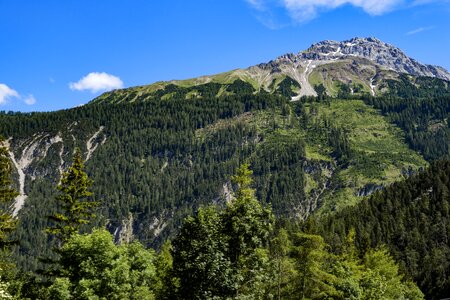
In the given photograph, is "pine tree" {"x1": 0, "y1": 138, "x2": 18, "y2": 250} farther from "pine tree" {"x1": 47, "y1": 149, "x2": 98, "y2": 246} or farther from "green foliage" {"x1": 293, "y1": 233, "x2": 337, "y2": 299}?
"green foliage" {"x1": 293, "y1": 233, "x2": 337, "y2": 299}

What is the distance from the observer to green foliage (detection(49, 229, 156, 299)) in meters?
38.0

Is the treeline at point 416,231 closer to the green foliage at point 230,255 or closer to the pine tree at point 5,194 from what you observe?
the green foliage at point 230,255

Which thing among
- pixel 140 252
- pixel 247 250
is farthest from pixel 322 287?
pixel 140 252

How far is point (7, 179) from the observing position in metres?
44.7

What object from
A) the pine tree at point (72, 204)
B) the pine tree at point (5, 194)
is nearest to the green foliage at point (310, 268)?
the pine tree at point (72, 204)

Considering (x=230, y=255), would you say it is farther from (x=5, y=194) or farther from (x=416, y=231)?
(x=416, y=231)

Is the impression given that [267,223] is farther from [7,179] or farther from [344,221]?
[344,221]

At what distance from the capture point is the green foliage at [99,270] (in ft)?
125

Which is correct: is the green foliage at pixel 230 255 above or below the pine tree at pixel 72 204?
below

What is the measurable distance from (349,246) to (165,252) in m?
34.2

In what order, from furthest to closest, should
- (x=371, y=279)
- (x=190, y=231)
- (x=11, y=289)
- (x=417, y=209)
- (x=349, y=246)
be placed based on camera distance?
(x=417, y=209), (x=349, y=246), (x=11, y=289), (x=371, y=279), (x=190, y=231)

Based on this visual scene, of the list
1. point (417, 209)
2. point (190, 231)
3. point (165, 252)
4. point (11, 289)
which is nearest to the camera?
point (190, 231)

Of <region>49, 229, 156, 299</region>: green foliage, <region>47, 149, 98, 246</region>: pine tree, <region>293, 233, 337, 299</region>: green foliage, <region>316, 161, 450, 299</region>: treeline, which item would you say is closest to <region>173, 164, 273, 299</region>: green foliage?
<region>49, 229, 156, 299</region>: green foliage

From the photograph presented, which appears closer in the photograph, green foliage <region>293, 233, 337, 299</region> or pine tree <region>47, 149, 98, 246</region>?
pine tree <region>47, 149, 98, 246</region>
